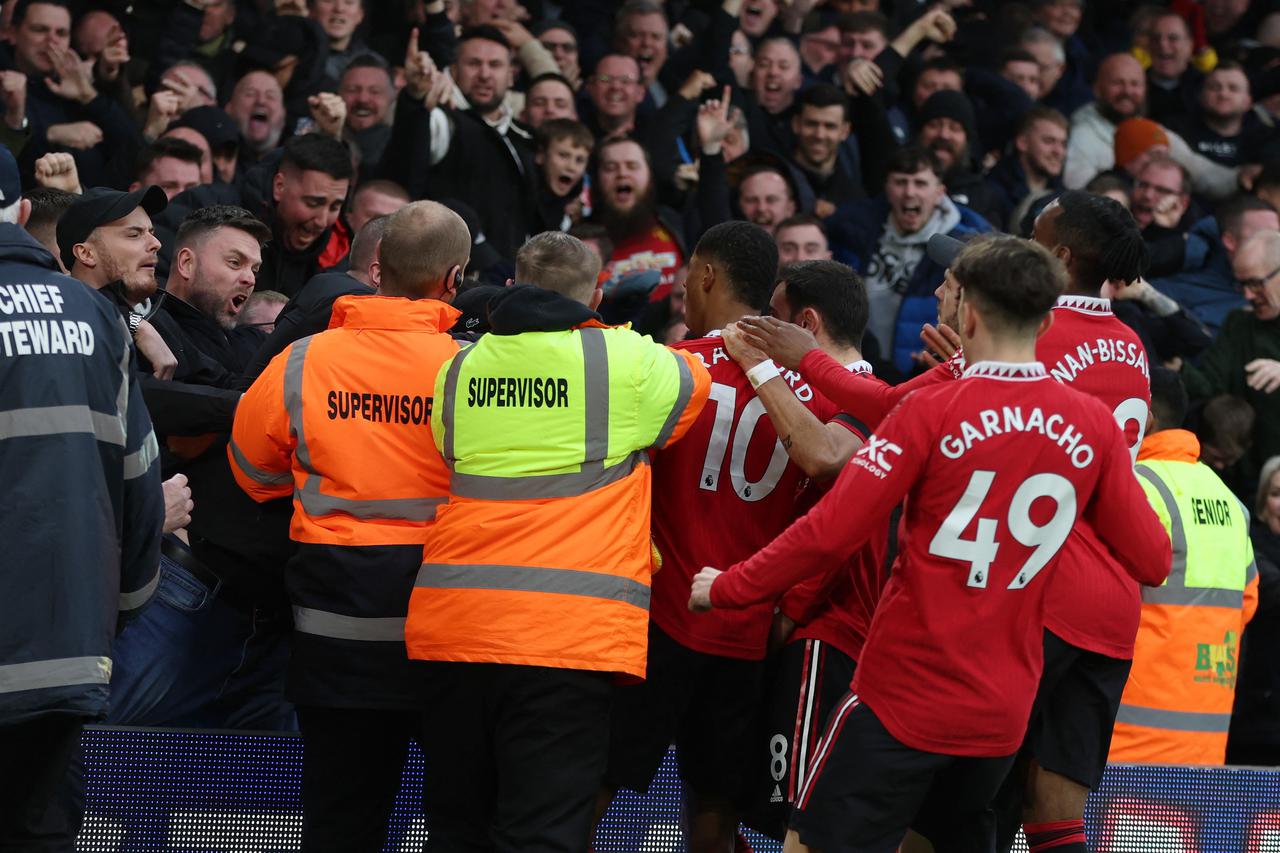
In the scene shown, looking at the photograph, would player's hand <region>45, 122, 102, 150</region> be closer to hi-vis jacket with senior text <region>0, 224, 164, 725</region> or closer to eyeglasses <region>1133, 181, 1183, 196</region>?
hi-vis jacket with senior text <region>0, 224, 164, 725</region>

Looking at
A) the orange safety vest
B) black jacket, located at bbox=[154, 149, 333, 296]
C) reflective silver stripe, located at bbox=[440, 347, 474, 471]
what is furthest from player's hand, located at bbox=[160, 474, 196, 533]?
black jacket, located at bbox=[154, 149, 333, 296]

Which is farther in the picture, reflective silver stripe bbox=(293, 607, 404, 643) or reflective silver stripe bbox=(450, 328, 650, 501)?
reflective silver stripe bbox=(293, 607, 404, 643)

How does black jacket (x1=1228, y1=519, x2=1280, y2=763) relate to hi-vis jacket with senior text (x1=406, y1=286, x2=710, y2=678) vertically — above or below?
below

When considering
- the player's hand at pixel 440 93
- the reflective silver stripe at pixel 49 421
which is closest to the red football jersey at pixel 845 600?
the reflective silver stripe at pixel 49 421

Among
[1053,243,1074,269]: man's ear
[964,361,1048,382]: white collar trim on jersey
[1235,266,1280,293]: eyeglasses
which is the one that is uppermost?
[1053,243,1074,269]: man's ear

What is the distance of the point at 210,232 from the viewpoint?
613 centimetres

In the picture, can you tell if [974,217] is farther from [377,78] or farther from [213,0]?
[213,0]

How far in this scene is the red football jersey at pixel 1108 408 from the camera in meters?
4.49

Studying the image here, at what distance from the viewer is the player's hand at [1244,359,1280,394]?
28.5ft

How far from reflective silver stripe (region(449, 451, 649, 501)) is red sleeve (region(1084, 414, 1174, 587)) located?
130 centimetres

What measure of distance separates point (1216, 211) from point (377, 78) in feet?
19.6

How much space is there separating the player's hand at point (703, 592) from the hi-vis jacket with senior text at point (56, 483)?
4.76 ft

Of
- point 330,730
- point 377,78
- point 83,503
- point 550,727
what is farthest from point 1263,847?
point 377,78

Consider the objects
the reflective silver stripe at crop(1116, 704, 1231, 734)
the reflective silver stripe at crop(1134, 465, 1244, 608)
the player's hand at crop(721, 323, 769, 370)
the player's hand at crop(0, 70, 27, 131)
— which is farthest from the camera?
the player's hand at crop(0, 70, 27, 131)
